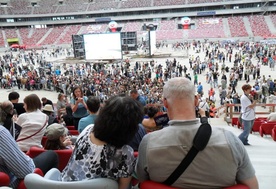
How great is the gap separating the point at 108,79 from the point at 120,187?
1809 centimetres

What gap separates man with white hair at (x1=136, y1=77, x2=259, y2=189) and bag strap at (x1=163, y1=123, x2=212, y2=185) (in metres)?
0.02

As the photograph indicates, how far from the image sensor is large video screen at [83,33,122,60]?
30547 mm

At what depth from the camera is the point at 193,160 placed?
5.71 feet

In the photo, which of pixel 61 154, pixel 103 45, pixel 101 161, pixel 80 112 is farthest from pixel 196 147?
pixel 103 45

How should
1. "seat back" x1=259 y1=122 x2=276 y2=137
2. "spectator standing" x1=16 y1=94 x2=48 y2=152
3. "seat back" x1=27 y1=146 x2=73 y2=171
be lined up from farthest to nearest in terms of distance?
"seat back" x1=259 y1=122 x2=276 y2=137
"spectator standing" x1=16 y1=94 x2=48 y2=152
"seat back" x1=27 y1=146 x2=73 y2=171

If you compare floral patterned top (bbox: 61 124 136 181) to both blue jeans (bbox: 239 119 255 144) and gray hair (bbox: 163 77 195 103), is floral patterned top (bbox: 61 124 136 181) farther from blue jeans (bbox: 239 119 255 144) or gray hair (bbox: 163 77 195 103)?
blue jeans (bbox: 239 119 255 144)

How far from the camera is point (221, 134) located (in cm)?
178

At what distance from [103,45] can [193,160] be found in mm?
29825

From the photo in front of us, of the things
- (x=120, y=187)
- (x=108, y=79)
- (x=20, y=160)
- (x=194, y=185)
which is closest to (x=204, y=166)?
(x=194, y=185)

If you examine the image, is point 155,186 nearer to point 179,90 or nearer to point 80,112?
point 179,90

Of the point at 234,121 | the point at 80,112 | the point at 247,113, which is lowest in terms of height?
the point at 234,121

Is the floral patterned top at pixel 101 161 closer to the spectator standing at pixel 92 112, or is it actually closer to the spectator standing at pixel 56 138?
the spectator standing at pixel 56 138

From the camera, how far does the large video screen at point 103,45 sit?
3055 cm

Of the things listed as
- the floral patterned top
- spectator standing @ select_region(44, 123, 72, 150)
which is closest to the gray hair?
the floral patterned top
